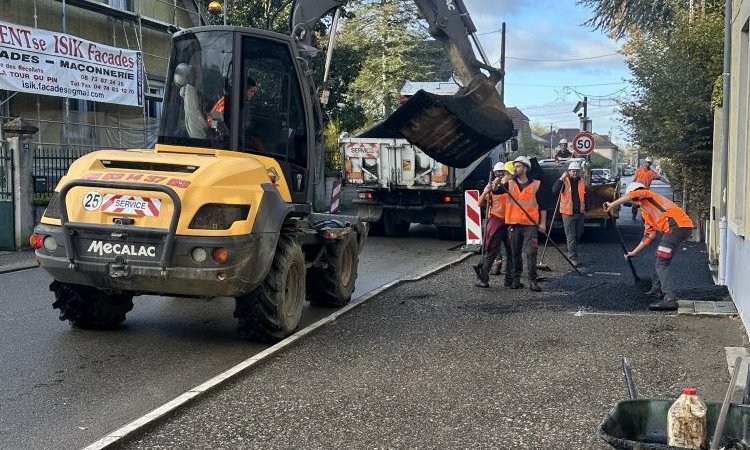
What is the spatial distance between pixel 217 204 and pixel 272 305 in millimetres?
1122

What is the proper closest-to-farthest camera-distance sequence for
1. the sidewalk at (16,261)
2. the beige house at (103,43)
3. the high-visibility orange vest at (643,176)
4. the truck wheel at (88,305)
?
the truck wheel at (88,305) → the sidewalk at (16,261) → the high-visibility orange vest at (643,176) → the beige house at (103,43)

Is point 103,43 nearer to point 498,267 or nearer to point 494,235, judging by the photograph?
point 498,267

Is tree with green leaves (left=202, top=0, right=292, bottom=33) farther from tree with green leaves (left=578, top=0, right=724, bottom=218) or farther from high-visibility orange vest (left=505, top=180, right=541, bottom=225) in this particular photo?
high-visibility orange vest (left=505, top=180, right=541, bottom=225)

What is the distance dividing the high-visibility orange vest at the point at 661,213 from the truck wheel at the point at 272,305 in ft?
13.9

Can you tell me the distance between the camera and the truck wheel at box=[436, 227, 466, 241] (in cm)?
1883

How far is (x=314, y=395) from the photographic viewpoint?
5.92 m

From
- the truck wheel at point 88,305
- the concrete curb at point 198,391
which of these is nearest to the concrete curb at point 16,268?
the truck wheel at point 88,305

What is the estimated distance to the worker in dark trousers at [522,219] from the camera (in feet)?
37.0

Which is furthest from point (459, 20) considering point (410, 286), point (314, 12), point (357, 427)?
point (357, 427)

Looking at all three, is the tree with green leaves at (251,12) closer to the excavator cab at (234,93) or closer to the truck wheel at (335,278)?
the truck wheel at (335,278)

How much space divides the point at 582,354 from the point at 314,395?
2.58m

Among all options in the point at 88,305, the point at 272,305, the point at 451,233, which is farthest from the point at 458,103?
the point at 451,233

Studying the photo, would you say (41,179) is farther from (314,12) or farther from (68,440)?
(68,440)

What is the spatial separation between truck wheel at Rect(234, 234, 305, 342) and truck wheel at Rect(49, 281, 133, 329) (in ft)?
3.89
